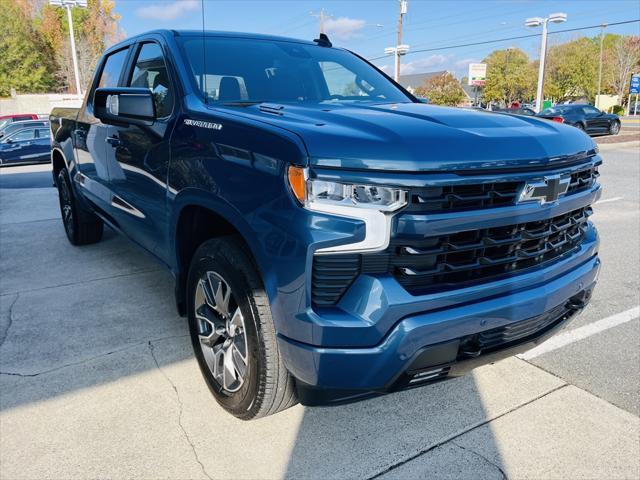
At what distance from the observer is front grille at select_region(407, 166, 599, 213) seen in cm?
186

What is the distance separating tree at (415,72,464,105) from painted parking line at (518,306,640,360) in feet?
177

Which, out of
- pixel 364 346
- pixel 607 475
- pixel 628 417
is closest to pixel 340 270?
pixel 364 346

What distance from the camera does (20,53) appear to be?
48.8 metres

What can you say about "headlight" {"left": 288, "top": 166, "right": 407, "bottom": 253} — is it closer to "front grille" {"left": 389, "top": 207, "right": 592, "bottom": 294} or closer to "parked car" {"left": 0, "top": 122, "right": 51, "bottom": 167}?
"front grille" {"left": 389, "top": 207, "right": 592, "bottom": 294}

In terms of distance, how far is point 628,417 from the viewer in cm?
259

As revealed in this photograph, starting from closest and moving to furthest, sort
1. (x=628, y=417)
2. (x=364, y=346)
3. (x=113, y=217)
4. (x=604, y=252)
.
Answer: (x=364, y=346), (x=628, y=417), (x=113, y=217), (x=604, y=252)

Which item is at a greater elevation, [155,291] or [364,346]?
[364,346]

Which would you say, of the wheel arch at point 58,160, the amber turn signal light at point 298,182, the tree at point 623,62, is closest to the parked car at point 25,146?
the wheel arch at point 58,160

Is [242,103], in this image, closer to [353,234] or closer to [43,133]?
[353,234]

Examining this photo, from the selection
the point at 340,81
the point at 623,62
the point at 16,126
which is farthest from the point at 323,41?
the point at 623,62

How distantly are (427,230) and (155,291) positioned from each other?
9.85 feet

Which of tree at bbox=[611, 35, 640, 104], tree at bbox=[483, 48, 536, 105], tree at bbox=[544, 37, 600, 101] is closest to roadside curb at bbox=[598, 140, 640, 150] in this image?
tree at bbox=[544, 37, 600, 101]

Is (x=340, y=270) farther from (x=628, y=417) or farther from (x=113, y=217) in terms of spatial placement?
(x=113, y=217)

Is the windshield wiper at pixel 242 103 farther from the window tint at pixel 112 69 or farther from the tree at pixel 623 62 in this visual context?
the tree at pixel 623 62
